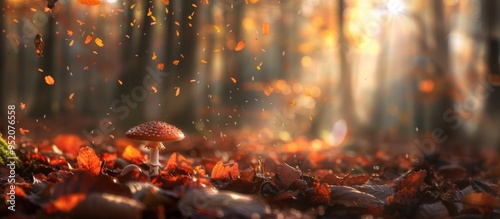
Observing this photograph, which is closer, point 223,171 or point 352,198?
point 352,198

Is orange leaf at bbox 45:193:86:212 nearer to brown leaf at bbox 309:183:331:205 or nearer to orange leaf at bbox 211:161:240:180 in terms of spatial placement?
orange leaf at bbox 211:161:240:180

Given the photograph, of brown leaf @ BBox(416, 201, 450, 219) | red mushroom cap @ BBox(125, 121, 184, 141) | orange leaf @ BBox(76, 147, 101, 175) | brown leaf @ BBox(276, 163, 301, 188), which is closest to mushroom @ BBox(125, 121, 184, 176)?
red mushroom cap @ BBox(125, 121, 184, 141)

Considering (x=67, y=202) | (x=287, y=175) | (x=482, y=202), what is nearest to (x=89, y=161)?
(x=67, y=202)

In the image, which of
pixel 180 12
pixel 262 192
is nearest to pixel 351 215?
pixel 262 192

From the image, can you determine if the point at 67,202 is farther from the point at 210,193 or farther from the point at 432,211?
the point at 432,211

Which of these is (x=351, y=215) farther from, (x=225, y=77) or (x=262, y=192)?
(x=225, y=77)

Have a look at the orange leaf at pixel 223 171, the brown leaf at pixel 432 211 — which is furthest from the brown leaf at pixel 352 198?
the orange leaf at pixel 223 171
